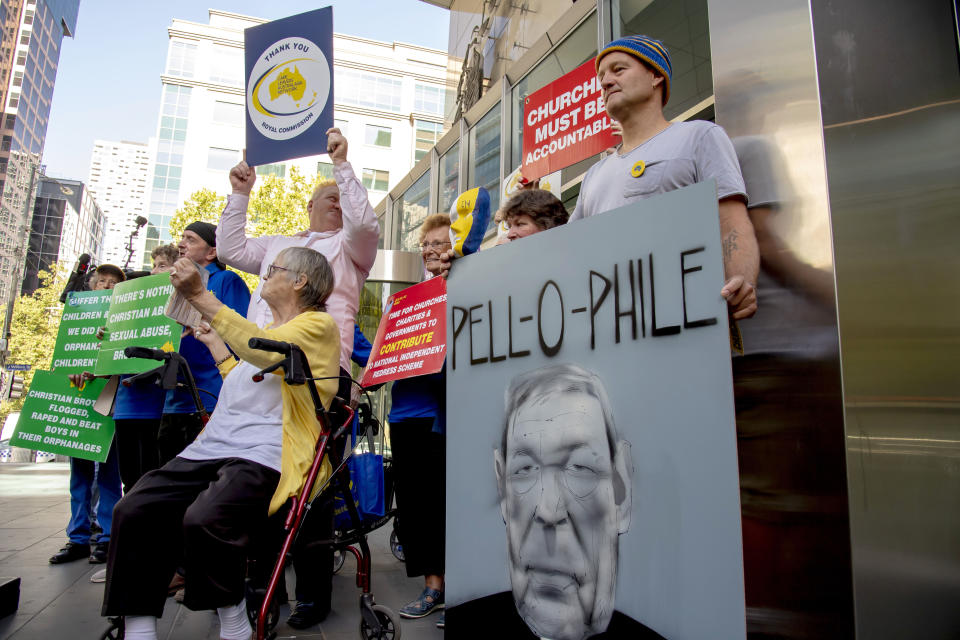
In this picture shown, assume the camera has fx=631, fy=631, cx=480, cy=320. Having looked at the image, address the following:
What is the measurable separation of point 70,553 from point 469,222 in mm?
3534

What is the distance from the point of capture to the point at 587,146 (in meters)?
4.15

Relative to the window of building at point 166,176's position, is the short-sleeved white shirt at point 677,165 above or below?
below

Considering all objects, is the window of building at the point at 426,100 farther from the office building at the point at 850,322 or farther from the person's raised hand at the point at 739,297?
the person's raised hand at the point at 739,297

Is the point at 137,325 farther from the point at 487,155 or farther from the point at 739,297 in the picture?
the point at 487,155

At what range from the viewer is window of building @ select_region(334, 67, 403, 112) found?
42.8m

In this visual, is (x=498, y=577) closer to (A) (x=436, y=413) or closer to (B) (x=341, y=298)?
(A) (x=436, y=413)

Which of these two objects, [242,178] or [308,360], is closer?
[308,360]

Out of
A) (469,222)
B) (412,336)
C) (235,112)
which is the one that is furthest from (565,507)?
(235,112)

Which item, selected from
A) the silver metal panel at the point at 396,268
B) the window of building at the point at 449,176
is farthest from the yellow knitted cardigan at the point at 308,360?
the window of building at the point at 449,176

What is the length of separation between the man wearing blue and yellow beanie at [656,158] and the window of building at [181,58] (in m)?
45.6

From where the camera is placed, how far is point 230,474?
2.17m

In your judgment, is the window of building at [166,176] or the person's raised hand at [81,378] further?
the window of building at [166,176]

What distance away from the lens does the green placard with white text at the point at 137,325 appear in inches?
144

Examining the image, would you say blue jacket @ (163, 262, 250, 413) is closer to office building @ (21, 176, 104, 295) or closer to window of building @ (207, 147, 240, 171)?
window of building @ (207, 147, 240, 171)
